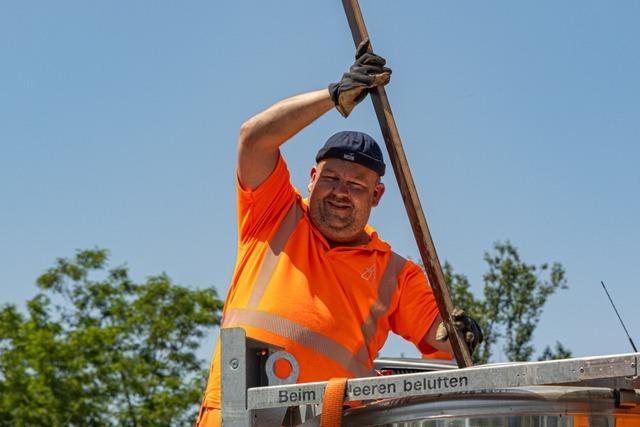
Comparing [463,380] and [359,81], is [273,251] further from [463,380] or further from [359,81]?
[463,380]

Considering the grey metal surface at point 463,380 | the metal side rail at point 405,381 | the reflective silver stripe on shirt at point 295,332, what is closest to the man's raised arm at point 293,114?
the reflective silver stripe on shirt at point 295,332

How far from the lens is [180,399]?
78.4ft

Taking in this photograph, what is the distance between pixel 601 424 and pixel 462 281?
20887 millimetres

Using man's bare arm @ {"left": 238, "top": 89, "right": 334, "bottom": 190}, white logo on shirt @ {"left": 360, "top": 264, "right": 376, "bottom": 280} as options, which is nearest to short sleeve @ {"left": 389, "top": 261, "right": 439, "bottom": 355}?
white logo on shirt @ {"left": 360, "top": 264, "right": 376, "bottom": 280}

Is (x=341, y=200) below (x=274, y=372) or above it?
above

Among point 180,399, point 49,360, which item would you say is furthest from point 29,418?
point 180,399

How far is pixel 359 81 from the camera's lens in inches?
172

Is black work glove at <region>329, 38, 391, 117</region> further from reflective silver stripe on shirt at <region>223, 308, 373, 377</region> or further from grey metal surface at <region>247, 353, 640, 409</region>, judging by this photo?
grey metal surface at <region>247, 353, 640, 409</region>

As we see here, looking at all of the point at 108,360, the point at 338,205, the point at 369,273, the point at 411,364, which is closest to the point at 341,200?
the point at 338,205

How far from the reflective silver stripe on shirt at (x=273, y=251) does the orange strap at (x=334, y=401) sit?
1.24 metres

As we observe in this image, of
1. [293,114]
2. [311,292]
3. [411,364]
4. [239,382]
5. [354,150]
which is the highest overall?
[354,150]

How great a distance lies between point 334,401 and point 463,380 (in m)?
0.33

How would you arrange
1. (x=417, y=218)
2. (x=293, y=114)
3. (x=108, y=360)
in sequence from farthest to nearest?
(x=108, y=360) → (x=293, y=114) → (x=417, y=218)

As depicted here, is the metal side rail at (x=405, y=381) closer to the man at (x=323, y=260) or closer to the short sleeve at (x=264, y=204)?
the man at (x=323, y=260)
